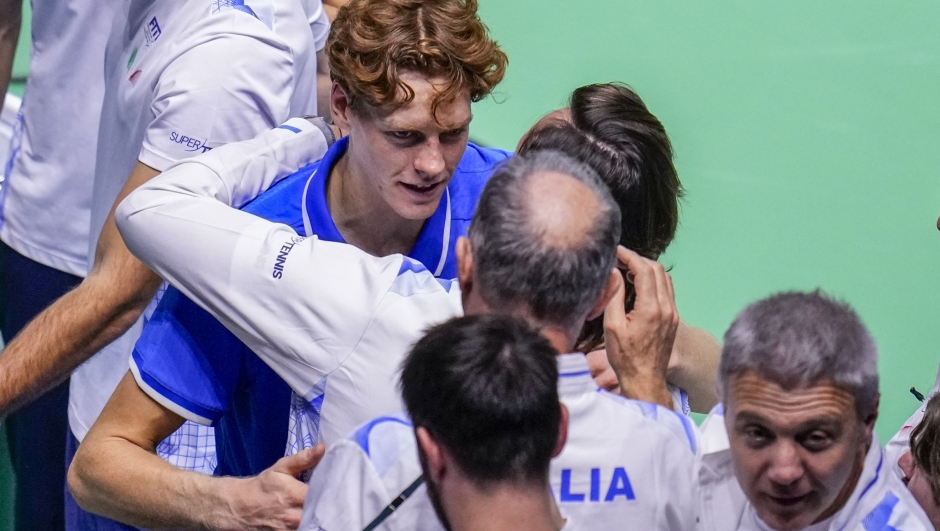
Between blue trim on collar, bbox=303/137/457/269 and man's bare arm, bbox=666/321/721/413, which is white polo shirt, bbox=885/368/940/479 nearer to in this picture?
man's bare arm, bbox=666/321/721/413

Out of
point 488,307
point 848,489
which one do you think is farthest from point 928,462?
point 488,307

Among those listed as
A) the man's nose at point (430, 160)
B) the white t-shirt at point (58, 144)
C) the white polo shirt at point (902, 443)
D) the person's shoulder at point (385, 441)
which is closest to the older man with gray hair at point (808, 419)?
the person's shoulder at point (385, 441)

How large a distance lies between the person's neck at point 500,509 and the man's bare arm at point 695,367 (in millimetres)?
878

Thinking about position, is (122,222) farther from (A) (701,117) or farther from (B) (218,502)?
(A) (701,117)

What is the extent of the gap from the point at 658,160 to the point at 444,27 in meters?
0.46

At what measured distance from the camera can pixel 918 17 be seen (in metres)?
5.64

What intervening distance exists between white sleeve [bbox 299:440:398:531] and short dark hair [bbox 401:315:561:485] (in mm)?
143

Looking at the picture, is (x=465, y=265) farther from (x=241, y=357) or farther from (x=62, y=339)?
(x=62, y=339)

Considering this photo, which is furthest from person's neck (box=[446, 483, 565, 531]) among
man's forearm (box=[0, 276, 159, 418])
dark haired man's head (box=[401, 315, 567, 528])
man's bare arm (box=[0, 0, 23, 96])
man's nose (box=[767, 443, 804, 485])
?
man's bare arm (box=[0, 0, 23, 96])

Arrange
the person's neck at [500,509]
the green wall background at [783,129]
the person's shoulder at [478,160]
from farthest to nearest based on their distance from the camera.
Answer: the green wall background at [783,129] < the person's shoulder at [478,160] < the person's neck at [500,509]

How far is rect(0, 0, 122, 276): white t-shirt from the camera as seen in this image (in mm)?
2904

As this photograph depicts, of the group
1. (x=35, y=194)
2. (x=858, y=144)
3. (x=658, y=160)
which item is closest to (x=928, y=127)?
(x=858, y=144)

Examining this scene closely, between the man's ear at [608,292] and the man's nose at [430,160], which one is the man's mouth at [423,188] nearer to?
the man's nose at [430,160]

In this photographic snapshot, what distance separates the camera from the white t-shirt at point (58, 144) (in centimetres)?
290
